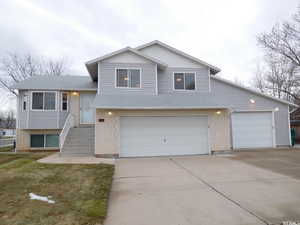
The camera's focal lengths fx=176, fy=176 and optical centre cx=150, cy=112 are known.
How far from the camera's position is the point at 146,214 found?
3.67 metres

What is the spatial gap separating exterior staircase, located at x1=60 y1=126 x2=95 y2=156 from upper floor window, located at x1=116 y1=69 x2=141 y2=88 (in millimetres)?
3901

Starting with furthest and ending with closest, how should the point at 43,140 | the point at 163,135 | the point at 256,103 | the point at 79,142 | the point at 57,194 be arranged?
the point at 43,140
the point at 256,103
the point at 79,142
the point at 163,135
the point at 57,194

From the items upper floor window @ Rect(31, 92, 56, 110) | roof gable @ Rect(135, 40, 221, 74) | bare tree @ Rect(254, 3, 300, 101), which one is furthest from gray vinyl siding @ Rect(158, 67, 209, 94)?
bare tree @ Rect(254, 3, 300, 101)

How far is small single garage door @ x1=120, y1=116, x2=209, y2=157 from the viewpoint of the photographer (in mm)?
10648

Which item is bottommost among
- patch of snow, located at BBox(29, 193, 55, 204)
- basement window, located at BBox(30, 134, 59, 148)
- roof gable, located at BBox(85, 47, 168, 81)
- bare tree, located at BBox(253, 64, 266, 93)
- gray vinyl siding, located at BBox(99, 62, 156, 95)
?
patch of snow, located at BBox(29, 193, 55, 204)

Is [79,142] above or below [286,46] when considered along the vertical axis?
below

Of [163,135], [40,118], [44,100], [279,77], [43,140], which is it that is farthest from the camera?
[279,77]

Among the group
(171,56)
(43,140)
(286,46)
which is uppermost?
(286,46)

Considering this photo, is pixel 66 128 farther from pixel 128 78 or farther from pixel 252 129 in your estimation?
pixel 252 129

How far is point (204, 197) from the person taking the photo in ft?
14.9

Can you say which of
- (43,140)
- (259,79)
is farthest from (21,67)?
(259,79)

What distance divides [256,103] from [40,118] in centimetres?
1666

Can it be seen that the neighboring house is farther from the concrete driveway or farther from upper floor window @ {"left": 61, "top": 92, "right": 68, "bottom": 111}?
the concrete driveway

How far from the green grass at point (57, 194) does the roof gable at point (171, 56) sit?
8.90m
